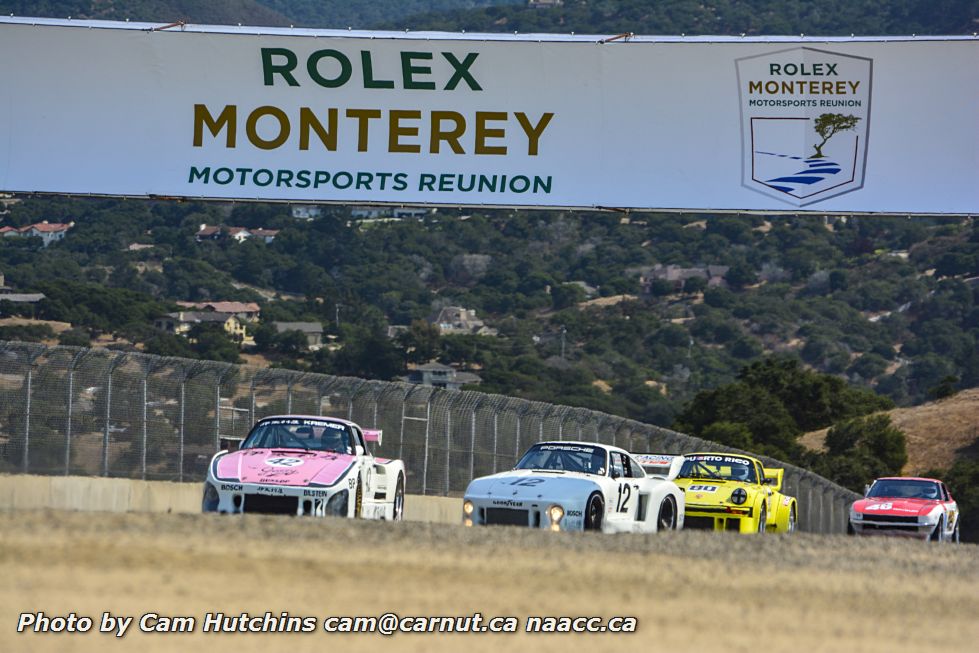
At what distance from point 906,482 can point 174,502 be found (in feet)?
38.2

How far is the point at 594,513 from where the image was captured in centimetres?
1750

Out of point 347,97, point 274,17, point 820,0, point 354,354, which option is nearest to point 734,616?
point 347,97

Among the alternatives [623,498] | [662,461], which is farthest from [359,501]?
[662,461]

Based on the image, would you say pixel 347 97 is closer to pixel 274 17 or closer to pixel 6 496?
pixel 6 496

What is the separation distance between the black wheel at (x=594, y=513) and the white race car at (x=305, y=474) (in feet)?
8.27

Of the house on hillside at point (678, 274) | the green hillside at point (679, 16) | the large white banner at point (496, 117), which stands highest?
the green hillside at point (679, 16)

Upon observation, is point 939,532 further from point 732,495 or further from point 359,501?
point 359,501

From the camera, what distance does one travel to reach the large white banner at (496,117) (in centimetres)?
2242

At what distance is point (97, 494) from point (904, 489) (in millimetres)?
12616

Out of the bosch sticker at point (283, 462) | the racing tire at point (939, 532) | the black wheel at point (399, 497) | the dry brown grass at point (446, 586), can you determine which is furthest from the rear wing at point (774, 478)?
the bosch sticker at point (283, 462)

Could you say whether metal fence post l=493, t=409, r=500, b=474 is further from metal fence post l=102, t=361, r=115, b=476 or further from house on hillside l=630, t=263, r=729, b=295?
house on hillside l=630, t=263, r=729, b=295

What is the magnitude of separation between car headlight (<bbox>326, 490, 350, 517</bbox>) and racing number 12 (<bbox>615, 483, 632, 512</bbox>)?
3288 millimetres

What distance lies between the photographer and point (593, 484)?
17641 mm

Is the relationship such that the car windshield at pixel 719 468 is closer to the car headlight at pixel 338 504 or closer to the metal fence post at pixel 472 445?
the metal fence post at pixel 472 445
